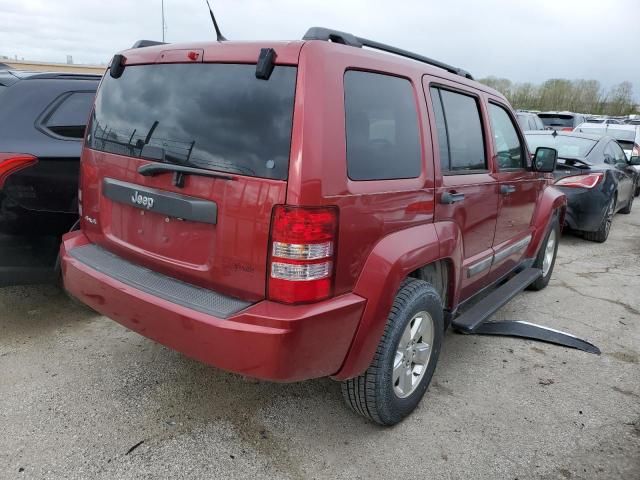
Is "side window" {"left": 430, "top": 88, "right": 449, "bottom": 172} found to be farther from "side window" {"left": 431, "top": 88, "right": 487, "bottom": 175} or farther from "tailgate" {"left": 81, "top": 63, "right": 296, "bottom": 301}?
"tailgate" {"left": 81, "top": 63, "right": 296, "bottom": 301}

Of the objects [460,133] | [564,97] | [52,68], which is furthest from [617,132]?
[564,97]

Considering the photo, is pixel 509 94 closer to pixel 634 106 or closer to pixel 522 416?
pixel 634 106

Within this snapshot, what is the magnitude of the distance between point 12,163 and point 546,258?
4.70 m

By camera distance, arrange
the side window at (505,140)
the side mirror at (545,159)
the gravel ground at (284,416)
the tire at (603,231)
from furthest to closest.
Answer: the tire at (603,231), the side mirror at (545,159), the side window at (505,140), the gravel ground at (284,416)

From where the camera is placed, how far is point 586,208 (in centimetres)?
685

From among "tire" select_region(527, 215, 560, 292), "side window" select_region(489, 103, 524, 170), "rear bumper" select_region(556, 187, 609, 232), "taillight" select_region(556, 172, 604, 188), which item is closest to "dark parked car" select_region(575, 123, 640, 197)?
"taillight" select_region(556, 172, 604, 188)

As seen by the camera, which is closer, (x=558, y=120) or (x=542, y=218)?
(x=542, y=218)

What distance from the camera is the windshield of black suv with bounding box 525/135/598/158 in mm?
7402

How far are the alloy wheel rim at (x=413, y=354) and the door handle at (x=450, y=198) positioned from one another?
0.62 m

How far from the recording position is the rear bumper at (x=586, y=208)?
6824 millimetres

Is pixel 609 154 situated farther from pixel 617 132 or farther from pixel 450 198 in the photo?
pixel 617 132

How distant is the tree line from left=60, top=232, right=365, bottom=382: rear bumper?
4645 cm

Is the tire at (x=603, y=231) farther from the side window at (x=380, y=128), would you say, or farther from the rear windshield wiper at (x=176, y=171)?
the rear windshield wiper at (x=176, y=171)

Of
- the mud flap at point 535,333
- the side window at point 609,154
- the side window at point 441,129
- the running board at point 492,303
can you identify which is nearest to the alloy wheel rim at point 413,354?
the running board at point 492,303
